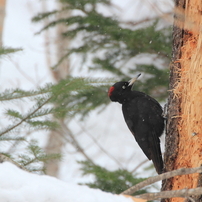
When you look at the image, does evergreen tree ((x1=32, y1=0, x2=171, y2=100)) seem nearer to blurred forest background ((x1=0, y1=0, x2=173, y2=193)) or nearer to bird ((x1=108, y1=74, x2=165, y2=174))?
blurred forest background ((x1=0, y1=0, x2=173, y2=193))

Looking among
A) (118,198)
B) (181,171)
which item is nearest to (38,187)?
(118,198)

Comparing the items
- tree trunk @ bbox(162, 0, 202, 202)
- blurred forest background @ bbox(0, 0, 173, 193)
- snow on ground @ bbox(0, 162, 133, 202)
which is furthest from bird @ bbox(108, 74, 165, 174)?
snow on ground @ bbox(0, 162, 133, 202)

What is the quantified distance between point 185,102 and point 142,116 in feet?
3.76

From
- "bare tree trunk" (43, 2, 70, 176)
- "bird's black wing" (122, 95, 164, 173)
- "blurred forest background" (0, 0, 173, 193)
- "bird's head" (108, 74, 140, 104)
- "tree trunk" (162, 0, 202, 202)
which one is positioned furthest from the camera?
"bare tree trunk" (43, 2, 70, 176)

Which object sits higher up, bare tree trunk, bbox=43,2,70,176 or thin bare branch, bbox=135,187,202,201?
bare tree trunk, bbox=43,2,70,176

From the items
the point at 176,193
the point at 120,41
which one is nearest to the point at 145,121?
the point at 120,41

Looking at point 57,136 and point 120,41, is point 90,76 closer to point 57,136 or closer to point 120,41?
point 120,41

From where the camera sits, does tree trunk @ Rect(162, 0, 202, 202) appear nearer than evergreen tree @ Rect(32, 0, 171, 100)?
Yes

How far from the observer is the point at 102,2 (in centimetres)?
532

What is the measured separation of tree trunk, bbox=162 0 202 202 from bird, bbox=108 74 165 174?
0.74m

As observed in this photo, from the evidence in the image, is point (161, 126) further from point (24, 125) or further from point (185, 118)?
point (24, 125)

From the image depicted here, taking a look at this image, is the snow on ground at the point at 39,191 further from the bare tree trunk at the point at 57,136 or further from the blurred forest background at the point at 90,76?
the bare tree trunk at the point at 57,136

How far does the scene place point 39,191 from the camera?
181cm

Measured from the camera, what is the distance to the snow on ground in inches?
71.1
